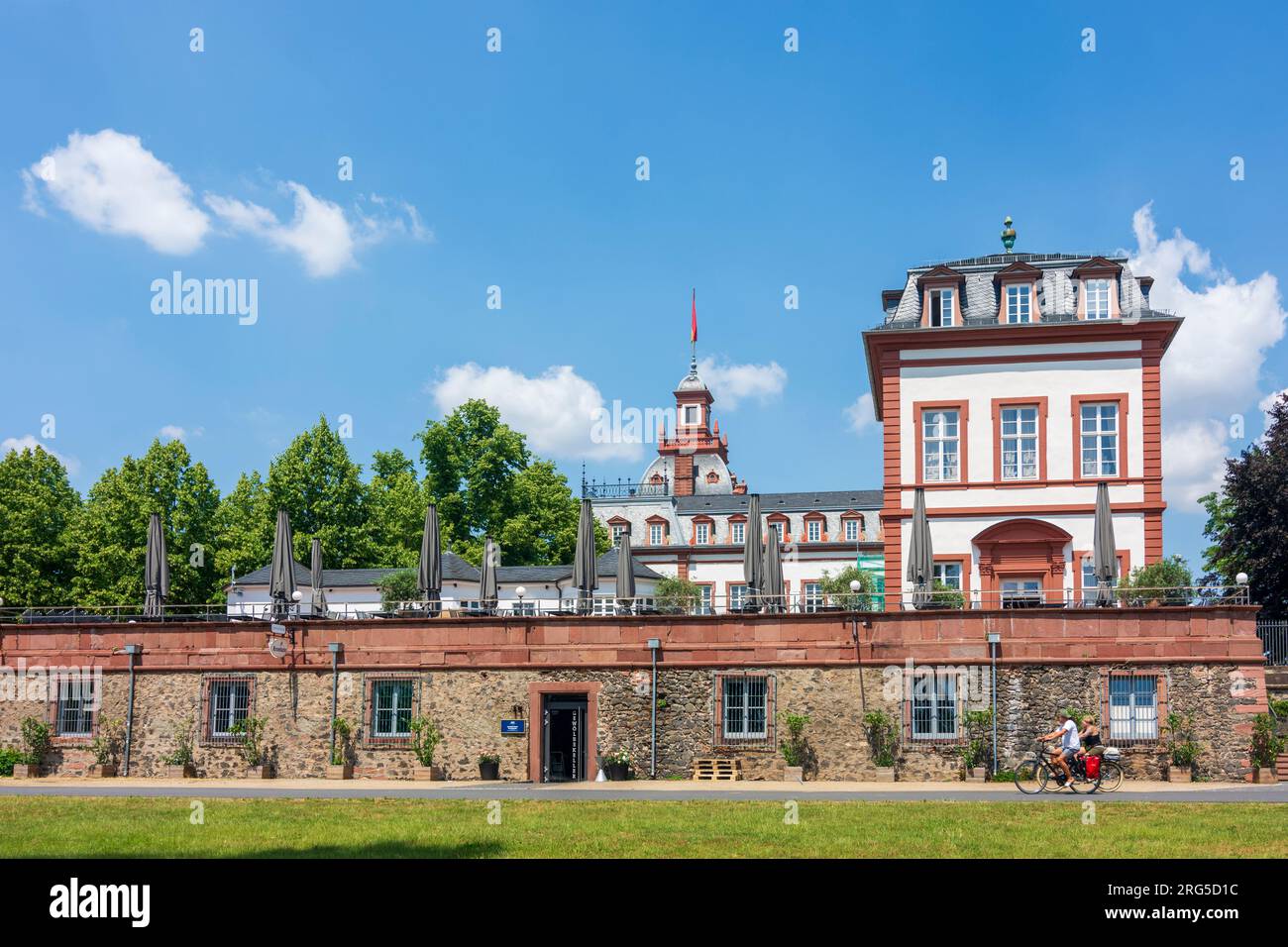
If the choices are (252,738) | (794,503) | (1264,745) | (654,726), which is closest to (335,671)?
(252,738)

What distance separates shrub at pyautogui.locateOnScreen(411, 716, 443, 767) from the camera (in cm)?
3148

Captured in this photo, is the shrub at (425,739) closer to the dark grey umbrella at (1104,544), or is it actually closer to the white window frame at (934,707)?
the white window frame at (934,707)

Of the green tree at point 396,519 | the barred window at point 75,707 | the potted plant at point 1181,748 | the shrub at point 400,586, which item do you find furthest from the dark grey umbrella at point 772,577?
the green tree at point 396,519

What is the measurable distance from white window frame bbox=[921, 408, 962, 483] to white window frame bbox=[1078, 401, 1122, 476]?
341 centimetres

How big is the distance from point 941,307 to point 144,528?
34.5 m

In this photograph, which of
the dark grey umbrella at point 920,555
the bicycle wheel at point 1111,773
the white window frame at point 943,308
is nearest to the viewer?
the bicycle wheel at point 1111,773

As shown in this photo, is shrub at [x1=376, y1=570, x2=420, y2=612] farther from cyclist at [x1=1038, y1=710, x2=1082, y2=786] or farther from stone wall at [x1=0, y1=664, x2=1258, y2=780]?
cyclist at [x1=1038, y1=710, x2=1082, y2=786]

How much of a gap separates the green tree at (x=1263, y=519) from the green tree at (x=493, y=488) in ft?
96.9

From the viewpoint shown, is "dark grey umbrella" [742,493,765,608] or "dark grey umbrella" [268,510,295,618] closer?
"dark grey umbrella" [742,493,765,608]

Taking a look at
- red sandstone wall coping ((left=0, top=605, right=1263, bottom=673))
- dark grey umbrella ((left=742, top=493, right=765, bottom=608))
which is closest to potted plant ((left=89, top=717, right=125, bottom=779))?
red sandstone wall coping ((left=0, top=605, right=1263, bottom=673))

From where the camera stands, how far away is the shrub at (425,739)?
103ft

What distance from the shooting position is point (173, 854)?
14.7 meters

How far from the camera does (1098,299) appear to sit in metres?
40.3
